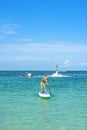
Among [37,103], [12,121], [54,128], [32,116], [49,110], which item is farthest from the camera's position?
[37,103]

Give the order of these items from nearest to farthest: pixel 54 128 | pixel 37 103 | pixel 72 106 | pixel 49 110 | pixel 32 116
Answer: pixel 54 128
pixel 32 116
pixel 49 110
pixel 72 106
pixel 37 103

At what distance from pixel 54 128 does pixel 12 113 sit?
17.4ft

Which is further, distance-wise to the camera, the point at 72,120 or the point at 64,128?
the point at 72,120

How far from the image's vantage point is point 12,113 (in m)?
23.5

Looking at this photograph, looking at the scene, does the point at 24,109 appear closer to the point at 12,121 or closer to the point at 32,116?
the point at 32,116

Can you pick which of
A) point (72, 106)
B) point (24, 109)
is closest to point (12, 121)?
point (24, 109)

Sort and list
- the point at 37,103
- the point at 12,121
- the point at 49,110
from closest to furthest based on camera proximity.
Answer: the point at 12,121, the point at 49,110, the point at 37,103

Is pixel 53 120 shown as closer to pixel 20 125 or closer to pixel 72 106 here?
pixel 20 125

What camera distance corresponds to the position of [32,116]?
22.3 meters

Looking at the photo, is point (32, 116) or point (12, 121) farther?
point (32, 116)

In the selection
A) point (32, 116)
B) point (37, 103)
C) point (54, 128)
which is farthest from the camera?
point (37, 103)

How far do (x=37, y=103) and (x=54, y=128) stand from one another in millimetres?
10713

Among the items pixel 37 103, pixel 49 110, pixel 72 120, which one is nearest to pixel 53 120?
pixel 72 120

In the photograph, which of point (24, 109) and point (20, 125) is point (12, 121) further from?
point (24, 109)
